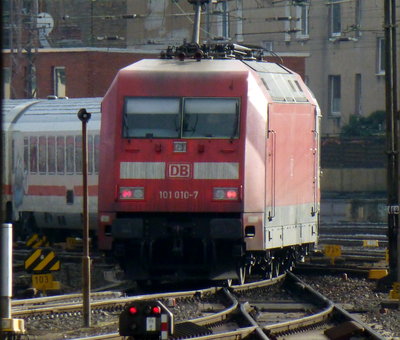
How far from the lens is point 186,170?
15641mm

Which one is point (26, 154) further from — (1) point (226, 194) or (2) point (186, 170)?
(1) point (226, 194)

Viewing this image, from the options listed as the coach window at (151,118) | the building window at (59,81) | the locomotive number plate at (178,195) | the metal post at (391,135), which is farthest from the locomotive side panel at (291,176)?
the building window at (59,81)

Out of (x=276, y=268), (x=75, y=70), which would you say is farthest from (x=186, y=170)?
(x=75, y=70)

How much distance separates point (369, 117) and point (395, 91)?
36452 mm

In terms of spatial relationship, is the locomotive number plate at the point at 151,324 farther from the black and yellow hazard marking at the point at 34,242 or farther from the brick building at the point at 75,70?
the brick building at the point at 75,70

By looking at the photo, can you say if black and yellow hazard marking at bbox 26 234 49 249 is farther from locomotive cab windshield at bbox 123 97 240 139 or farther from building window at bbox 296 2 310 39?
building window at bbox 296 2 310 39

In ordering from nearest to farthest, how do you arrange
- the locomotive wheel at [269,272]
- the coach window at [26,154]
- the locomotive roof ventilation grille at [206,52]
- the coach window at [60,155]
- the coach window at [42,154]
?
the locomotive roof ventilation grille at [206,52]
the locomotive wheel at [269,272]
the coach window at [60,155]
the coach window at [42,154]
the coach window at [26,154]

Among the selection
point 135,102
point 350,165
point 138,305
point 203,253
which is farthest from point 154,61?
point 350,165

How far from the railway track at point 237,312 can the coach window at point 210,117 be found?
210 centimetres

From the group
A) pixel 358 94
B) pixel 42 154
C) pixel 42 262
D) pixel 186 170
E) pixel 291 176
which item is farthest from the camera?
pixel 358 94

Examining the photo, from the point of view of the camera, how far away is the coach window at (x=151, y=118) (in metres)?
15.7

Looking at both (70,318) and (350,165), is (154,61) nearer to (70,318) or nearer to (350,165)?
(70,318)

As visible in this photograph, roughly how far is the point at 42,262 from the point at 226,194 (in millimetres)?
2580

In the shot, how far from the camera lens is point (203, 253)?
1577 cm
